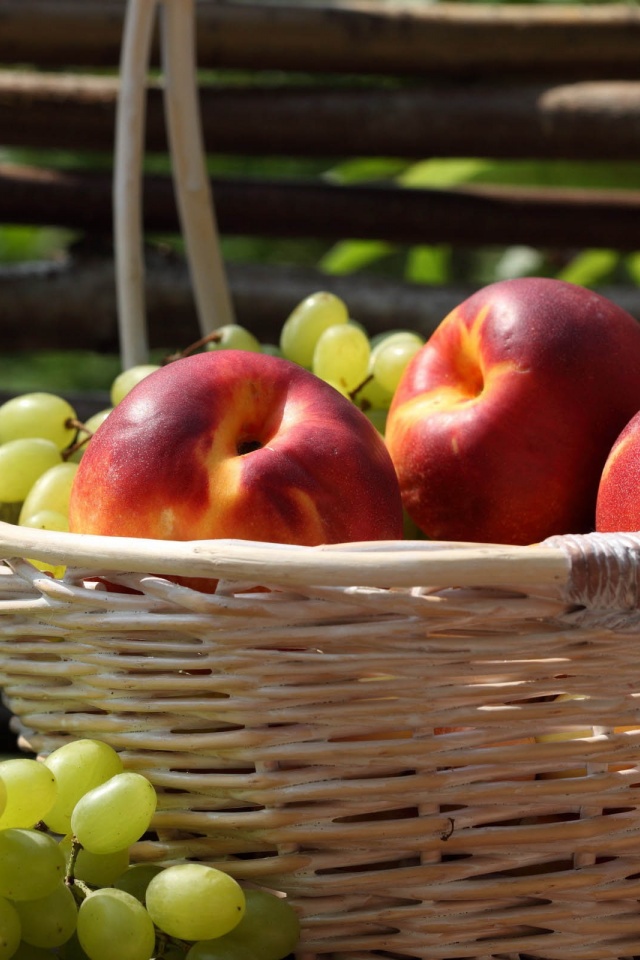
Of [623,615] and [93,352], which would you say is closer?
[623,615]

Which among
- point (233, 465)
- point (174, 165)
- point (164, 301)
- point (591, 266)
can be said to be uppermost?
point (174, 165)

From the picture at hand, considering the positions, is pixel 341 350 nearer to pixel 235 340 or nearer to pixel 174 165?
pixel 235 340

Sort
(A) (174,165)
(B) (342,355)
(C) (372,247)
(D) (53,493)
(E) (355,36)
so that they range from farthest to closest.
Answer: (C) (372,247) → (E) (355,36) → (A) (174,165) → (B) (342,355) → (D) (53,493)

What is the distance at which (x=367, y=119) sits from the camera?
1.37 meters

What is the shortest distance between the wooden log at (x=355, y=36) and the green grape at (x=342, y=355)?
0.70 meters

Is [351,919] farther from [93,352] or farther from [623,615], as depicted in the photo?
[93,352]

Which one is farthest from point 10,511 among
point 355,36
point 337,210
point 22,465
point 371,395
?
point 355,36

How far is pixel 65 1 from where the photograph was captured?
1.29 meters

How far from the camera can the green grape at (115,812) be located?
482 millimetres

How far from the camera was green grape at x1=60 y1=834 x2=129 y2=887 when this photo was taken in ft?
1.71

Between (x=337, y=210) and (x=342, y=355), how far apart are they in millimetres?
641

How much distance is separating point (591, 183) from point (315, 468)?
1.51 meters

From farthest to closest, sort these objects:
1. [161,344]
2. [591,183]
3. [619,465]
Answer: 1. [591,183]
2. [161,344]
3. [619,465]

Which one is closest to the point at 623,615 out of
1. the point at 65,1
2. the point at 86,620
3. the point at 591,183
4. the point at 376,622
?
the point at 376,622
